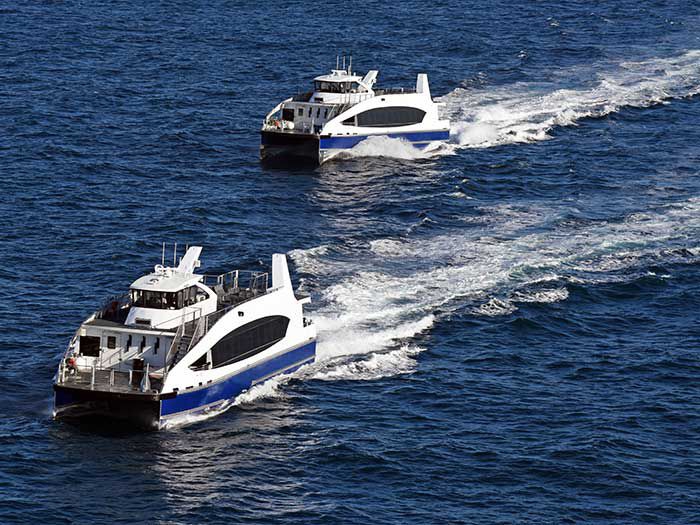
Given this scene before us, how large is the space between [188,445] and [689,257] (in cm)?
4037

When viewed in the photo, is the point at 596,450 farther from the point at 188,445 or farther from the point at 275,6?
the point at 275,6

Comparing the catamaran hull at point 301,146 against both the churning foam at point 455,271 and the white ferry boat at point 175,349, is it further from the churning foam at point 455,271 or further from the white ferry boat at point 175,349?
the white ferry boat at point 175,349

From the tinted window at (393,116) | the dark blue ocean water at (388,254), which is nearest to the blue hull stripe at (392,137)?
the tinted window at (393,116)

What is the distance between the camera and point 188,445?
71.3 meters

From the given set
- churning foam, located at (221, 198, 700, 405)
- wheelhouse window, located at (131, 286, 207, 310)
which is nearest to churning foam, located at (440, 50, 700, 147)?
churning foam, located at (221, 198, 700, 405)

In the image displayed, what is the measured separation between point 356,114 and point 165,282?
53.4 metres

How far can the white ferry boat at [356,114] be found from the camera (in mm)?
125938

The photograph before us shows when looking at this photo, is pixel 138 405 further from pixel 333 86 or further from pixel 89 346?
pixel 333 86

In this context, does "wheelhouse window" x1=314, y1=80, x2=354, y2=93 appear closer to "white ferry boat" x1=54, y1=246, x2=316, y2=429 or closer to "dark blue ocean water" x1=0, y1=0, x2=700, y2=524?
"dark blue ocean water" x1=0, y1=0, x2=700, y2=524

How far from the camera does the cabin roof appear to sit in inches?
2987

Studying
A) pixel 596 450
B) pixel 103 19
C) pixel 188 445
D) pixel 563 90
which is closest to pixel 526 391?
pixel 596 450

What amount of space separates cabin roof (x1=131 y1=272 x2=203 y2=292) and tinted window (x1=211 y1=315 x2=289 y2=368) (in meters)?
3.38

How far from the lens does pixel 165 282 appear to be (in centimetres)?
7650

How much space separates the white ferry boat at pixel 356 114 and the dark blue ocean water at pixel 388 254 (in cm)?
220
